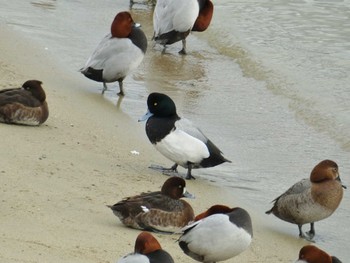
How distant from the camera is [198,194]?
8.79 meters

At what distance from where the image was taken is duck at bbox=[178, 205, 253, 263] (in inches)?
278

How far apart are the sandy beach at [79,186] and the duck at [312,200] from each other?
0.16 meters

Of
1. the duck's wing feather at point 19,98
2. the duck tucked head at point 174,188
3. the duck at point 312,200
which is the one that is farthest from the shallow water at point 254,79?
the duck's wing feather at point 19,98

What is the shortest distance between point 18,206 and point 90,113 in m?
3.46

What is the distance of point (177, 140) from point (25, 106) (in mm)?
1404

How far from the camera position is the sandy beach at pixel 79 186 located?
6785 millimetres

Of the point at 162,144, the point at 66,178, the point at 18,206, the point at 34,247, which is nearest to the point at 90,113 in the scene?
the point at 162,144

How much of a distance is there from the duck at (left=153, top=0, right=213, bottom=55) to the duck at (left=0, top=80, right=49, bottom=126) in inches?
222

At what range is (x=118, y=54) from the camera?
38.5 feet

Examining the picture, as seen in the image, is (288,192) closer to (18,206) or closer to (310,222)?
(310,222)

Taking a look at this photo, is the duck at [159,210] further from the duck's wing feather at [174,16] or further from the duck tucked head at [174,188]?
the duck's wing feather at [174,16]

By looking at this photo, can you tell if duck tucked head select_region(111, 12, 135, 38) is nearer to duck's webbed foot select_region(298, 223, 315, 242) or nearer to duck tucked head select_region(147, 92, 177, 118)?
duck tucked head select_region(147, 92, 177, 118)

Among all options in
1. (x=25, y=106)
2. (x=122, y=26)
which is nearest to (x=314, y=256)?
(x=25, y=106)

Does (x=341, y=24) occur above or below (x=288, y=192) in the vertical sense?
below
